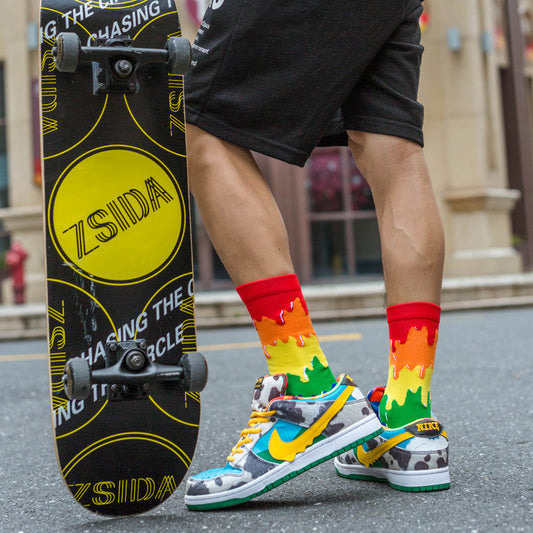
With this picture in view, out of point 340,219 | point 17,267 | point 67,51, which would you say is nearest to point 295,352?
point 67,51

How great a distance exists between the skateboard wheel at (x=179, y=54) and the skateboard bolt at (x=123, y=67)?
0.23 ft

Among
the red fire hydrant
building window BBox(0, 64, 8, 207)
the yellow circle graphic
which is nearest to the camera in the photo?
the yellow circle graphic

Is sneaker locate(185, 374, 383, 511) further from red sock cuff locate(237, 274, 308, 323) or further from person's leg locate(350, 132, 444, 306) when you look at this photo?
person's leg locate(350, 132, 444, 306)

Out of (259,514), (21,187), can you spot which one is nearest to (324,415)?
(259,514)

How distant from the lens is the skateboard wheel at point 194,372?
133 cm

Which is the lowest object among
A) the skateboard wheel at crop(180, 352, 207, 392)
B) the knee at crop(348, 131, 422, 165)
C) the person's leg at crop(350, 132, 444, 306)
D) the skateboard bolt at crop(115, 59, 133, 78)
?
the skateboard wheel at crop(180, 352, 207, 392)

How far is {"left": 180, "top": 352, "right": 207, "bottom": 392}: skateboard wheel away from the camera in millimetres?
1329

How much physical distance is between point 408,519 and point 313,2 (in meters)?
0.93

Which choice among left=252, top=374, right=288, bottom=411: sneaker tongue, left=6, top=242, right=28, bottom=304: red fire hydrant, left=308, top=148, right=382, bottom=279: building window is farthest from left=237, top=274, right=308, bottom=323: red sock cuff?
left=308, top=148, right=382, bottom=279: building window

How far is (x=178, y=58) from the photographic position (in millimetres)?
1342

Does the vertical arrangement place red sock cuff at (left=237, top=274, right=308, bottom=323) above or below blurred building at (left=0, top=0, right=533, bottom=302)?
below

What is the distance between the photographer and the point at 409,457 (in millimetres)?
1489

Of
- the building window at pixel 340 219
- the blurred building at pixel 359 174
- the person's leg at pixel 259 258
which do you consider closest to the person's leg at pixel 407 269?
the person's leg at pixel 259 258

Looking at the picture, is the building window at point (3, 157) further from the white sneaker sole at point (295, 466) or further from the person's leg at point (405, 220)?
the white sneaker sole at point (295, 466)
